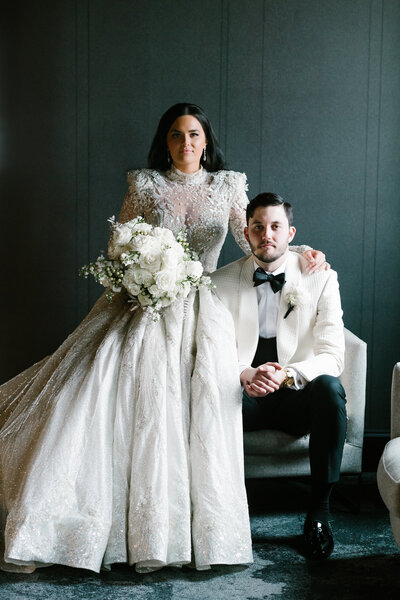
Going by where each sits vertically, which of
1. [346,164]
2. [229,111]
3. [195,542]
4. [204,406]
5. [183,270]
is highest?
[229,111]

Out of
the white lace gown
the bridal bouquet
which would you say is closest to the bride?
the white lace gown

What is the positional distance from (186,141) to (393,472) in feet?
5.80

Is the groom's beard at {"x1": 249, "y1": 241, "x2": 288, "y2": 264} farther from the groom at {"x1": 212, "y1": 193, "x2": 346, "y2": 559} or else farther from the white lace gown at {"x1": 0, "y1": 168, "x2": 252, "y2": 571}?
the white lace gown at {"x1": 0, "y1": 168, "x2": 252, "y2": 571}

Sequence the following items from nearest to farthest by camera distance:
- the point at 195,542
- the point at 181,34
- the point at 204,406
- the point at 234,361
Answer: the point at 195,542 < the point at 204,406 < the point at 234,361 < the point at 181,34

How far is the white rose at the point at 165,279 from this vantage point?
2676mm

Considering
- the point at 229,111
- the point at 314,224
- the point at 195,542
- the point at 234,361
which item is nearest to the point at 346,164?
the point at 314,224

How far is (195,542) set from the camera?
7.96 ft

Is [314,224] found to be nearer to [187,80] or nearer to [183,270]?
[187,80]

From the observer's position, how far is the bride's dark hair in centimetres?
325

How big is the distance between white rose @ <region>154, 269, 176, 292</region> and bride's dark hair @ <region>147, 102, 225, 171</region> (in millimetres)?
867

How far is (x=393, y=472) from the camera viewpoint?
2205mm

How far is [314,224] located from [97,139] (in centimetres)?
127

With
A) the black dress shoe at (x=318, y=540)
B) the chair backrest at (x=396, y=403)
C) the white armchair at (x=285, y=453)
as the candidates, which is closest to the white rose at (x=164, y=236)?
the white armchair at (x=285, y=453)

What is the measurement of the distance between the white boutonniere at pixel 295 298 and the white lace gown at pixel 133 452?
315mm
